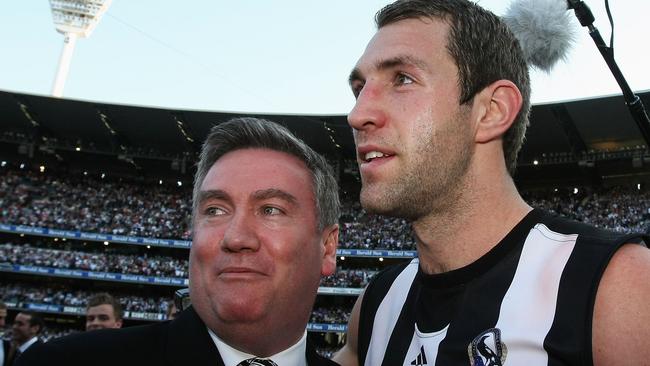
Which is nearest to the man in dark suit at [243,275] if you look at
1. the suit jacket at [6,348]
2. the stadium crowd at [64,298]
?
the suit jacket at [6,348]

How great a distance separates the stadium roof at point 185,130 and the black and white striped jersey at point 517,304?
29534 millimetres

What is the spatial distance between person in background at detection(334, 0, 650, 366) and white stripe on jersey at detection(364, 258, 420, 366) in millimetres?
106

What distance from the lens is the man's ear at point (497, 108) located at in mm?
2298

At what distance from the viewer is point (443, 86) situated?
222cm

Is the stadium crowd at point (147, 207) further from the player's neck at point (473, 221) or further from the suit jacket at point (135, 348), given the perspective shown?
the suit jacket at point (135, 348)

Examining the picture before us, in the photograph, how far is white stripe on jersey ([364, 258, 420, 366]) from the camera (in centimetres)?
258

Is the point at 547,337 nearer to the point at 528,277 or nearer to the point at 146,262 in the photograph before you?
the point at 528,277

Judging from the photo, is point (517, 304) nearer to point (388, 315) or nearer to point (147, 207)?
point (388, 315)

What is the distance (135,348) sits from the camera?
2.18 m

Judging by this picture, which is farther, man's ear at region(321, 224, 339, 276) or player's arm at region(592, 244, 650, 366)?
man's ear at region(321, 224, 339, 276)

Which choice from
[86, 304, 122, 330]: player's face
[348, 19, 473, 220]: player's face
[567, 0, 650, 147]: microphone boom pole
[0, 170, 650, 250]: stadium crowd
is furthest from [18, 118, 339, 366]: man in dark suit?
[0, 170, 650, 250]: stadium crowd

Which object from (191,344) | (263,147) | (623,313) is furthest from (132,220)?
(623,313)

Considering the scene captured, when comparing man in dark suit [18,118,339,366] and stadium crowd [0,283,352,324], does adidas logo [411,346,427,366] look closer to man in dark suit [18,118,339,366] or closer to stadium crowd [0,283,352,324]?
man in dark suit [18,118,339,366]

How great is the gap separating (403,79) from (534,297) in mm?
945
